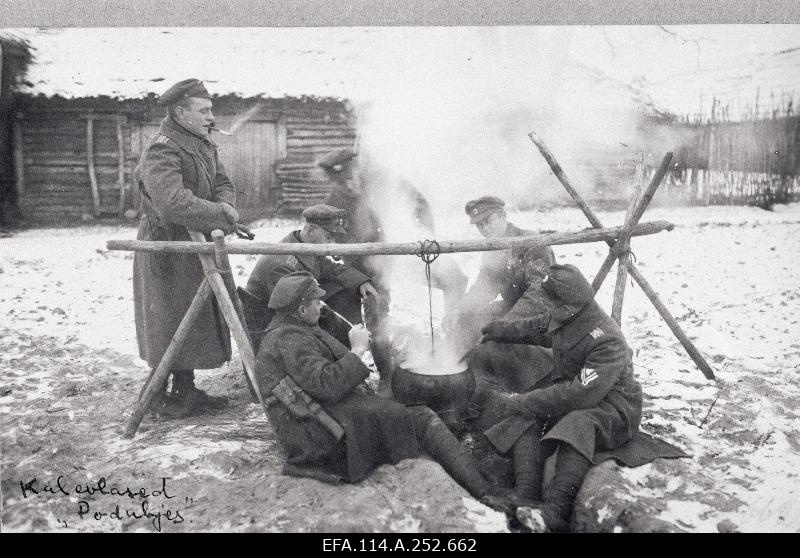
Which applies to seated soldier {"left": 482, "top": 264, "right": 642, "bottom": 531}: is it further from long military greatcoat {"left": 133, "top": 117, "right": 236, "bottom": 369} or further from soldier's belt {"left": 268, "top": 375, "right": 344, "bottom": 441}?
long military greatcoat {"left": 133, "top": 117, "right": 236, "bottom": 369}

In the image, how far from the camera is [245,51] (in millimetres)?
10969

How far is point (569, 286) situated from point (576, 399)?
645mm

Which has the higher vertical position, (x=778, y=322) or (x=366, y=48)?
(x=366, y=48)

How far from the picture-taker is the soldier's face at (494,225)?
4770mm

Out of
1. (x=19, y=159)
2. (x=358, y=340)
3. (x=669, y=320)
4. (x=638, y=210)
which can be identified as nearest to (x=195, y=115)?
(x=358, y=340)

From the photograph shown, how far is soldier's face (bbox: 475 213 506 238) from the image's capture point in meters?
4.77

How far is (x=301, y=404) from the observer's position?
10.6 feet

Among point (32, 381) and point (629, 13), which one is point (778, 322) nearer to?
point (629, 13)

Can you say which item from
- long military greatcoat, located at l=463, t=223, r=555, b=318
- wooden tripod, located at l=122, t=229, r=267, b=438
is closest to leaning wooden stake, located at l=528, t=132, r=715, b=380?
long military greatcoat, located at l=463, t=223, r=555, b=318

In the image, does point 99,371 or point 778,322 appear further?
point 778,322

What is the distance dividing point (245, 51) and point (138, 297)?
8.16 meters

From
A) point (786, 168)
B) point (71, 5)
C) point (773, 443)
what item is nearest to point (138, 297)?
point (71, 5)

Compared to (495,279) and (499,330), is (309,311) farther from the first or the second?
(495,279)
